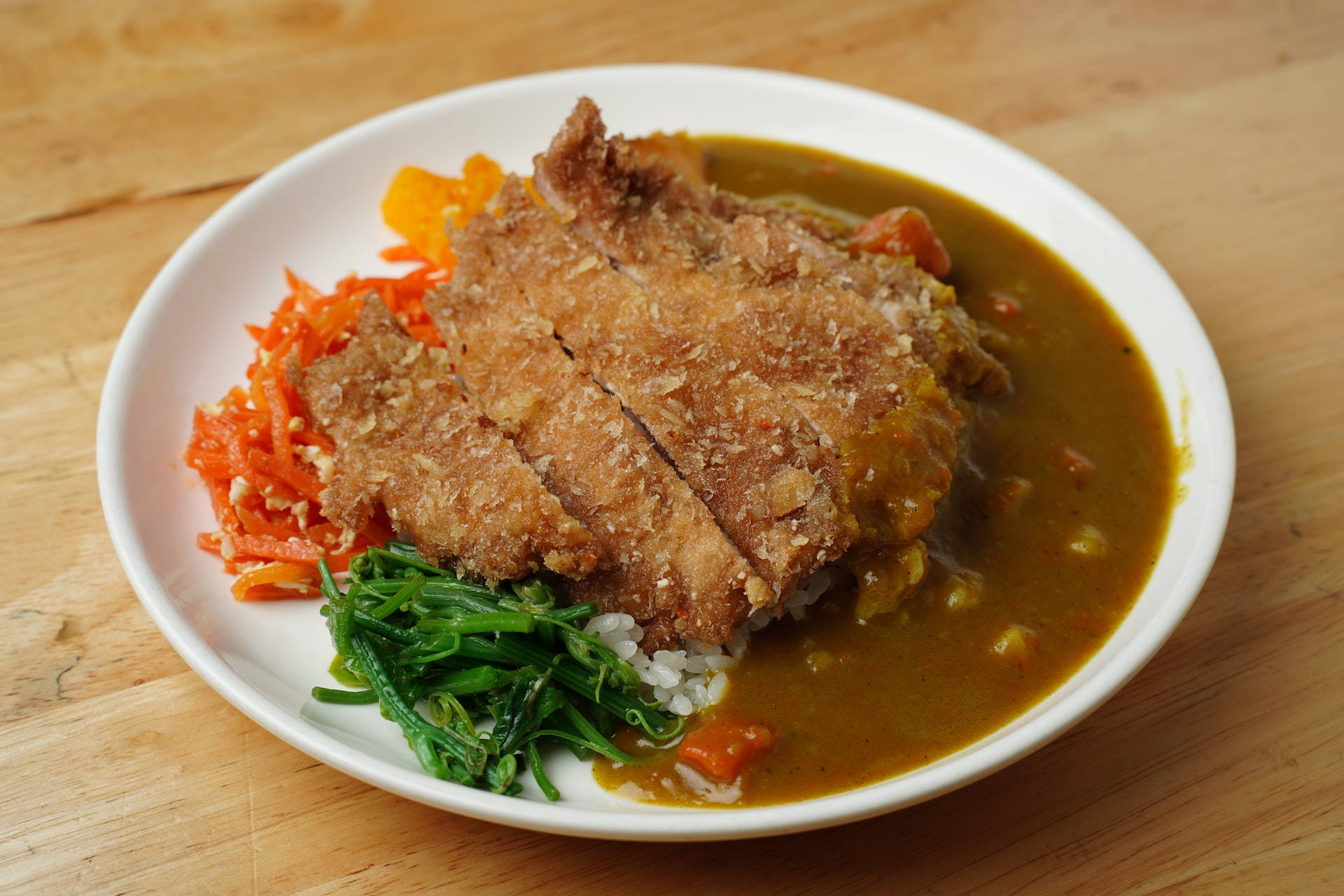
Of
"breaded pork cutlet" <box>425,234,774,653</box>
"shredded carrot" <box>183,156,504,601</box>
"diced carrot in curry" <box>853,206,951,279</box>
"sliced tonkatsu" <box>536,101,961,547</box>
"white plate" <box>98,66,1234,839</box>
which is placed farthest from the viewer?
"diced carrot in curry" <box>853,206,951,279</box>

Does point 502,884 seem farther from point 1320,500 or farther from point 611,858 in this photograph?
point 1320,500

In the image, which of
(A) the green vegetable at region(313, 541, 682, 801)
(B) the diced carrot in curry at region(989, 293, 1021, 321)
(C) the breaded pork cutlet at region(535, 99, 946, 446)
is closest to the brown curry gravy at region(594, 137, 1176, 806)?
(B) the diced carrot in curry at region(989, 293, 1021, 321)

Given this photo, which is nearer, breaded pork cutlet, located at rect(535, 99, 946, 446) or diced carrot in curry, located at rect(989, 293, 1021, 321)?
breaded pork cutlet, located at rect(535, 99, 946, 446)

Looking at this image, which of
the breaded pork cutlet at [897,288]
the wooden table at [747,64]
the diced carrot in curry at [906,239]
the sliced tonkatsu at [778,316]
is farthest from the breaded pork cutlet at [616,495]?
the diced carrot in curry at [906,239]

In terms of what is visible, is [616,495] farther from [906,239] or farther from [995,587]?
[906,239]

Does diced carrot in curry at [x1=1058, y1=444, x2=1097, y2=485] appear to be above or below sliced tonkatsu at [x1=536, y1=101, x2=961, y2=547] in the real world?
below

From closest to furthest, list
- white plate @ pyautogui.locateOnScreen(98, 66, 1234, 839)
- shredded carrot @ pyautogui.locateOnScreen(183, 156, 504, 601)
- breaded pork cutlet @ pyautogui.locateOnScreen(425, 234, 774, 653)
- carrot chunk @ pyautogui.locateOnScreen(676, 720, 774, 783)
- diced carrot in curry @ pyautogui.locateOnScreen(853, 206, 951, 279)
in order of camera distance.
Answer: white plate @ pyautogui.locateOnScreen(98, 66, 1234, 839) → carrot chunk @ pyautogui.locateOnScreen(676, 720, 774, 783) → breaded pork cutlet @ pyautogui.locateOnScreen(425, 234, 774, 653) → shredded carrot @ pyautogui.locateOnScreen(183, 156, 504, 601) → diced carrot in curry @ pyautogui.locateOnScreen(853, 206, 951, 279)

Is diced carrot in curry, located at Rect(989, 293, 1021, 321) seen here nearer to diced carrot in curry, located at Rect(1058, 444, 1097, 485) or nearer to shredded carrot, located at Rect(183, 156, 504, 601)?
diced carrot in curry, located at Rect(1058, 444, 1097, 485)
